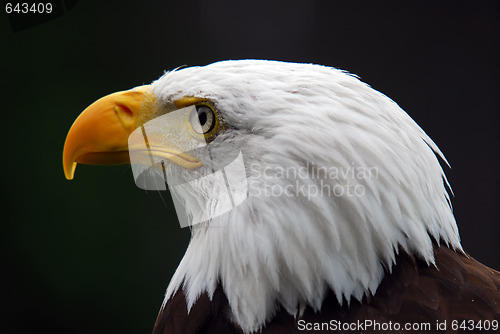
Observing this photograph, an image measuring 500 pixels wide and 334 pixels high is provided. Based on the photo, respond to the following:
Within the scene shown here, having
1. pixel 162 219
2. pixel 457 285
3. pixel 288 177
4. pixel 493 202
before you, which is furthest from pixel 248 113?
pixel 493 202

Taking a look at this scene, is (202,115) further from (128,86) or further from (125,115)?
(128,86)

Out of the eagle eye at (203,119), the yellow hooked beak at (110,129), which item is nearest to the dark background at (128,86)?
the yellow hooked beak at (110,129)

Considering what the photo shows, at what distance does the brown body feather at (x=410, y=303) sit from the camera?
892mm

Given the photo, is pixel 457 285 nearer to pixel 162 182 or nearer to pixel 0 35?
pixel 162 182

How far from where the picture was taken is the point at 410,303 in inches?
35.5

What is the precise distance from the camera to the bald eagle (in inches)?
35.6

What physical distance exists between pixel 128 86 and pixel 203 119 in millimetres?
1998

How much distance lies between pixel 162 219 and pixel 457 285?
2.10 meters

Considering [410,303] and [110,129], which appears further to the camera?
[110,129]

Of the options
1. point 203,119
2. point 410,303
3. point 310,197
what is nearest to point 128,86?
point 203,119

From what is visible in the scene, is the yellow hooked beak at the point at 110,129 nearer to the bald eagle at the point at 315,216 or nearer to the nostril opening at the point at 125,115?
the nostril opening at the point at 125,115

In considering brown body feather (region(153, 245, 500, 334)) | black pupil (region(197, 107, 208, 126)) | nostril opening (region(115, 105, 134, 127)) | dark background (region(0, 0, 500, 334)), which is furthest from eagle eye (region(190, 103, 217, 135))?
dark background (region(0, 0, 500, 334))

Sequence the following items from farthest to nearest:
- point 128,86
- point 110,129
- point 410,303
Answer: point 128,86 → point 110,129 → point 410,303

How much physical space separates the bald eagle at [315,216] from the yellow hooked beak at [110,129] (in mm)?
116
